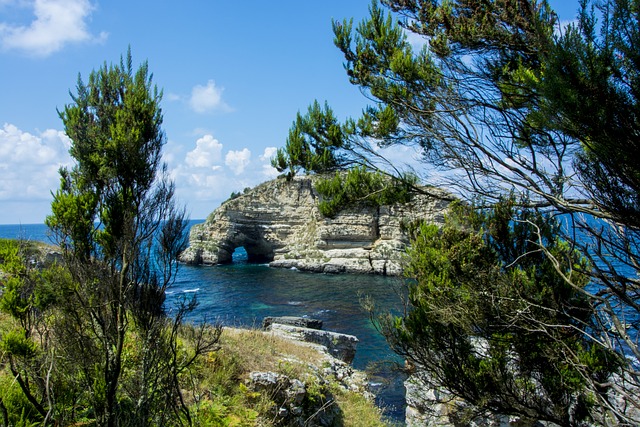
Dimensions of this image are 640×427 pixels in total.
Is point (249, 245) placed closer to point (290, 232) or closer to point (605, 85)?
point (290, 232)

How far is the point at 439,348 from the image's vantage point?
6348 millimetres

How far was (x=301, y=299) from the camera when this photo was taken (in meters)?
26.4

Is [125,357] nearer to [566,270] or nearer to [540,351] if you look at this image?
[540,351]

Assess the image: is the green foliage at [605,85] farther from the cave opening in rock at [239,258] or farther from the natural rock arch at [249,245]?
the cave opening in rock at [239,258]

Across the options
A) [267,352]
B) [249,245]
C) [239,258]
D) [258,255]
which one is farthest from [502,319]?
[239,258]

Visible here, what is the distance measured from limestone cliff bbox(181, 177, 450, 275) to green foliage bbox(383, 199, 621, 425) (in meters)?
30.3

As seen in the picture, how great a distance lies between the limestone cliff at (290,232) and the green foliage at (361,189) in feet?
95.2

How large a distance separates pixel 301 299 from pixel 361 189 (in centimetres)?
1955

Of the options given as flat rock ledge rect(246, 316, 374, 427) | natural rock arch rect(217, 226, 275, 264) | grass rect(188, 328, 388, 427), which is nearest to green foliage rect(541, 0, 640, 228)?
flat rock ledge rect(246, 316, 374, 427)

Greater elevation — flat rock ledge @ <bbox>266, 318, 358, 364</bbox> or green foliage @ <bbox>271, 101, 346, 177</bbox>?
green foliage @ <bbox>271, 101, 346, 177</bbox>

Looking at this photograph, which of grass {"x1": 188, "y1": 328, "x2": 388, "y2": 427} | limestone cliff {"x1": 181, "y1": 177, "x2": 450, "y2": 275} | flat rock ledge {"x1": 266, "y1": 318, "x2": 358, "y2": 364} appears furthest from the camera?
limestone cliff {"x1": 181, "y1": 177, "x2": 450, "y2": 275}

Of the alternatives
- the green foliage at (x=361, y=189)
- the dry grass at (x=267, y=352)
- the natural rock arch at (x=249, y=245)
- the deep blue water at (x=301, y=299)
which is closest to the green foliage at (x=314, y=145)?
the green foliage at (x=361, y=189)

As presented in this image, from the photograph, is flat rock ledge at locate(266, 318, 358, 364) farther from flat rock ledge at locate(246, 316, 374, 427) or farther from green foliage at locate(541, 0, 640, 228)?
green foliage at locate(541, 0, 640, 228)

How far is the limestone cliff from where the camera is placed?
3766 centimetres
